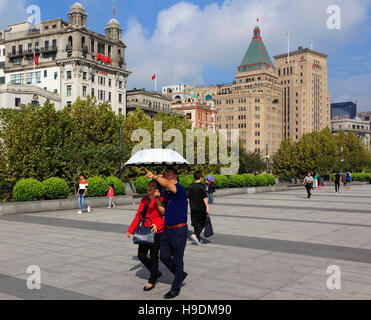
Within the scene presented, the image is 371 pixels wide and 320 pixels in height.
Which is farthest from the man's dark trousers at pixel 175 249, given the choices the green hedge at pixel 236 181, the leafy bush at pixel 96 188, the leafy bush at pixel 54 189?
the green hedge at pixel 236 181

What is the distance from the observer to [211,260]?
8672 mm

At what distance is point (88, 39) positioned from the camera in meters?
77.7

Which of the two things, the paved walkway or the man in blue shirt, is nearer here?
the man in blue shirt

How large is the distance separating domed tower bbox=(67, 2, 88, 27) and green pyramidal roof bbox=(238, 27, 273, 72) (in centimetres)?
10131

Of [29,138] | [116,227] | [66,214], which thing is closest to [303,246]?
[116,227]

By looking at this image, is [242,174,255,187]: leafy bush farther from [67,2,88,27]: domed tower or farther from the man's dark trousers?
[67,2,88,27]: domed tower

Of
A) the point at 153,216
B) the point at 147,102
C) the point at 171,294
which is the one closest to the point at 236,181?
the point at 153,216

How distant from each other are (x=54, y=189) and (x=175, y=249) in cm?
1489

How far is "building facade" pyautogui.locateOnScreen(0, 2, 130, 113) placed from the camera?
74.1 meters

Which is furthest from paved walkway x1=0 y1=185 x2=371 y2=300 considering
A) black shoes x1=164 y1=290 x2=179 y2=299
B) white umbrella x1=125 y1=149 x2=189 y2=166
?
white umbrella x1=125 y1=149 x2=189 y2=166

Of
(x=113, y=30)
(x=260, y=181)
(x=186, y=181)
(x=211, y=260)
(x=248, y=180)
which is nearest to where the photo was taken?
(x=211, y=260)

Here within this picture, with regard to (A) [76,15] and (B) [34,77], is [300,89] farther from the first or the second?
(B) [34,77]

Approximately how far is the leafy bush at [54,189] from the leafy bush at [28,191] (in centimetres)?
33

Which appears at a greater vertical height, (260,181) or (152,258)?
(260,181)
